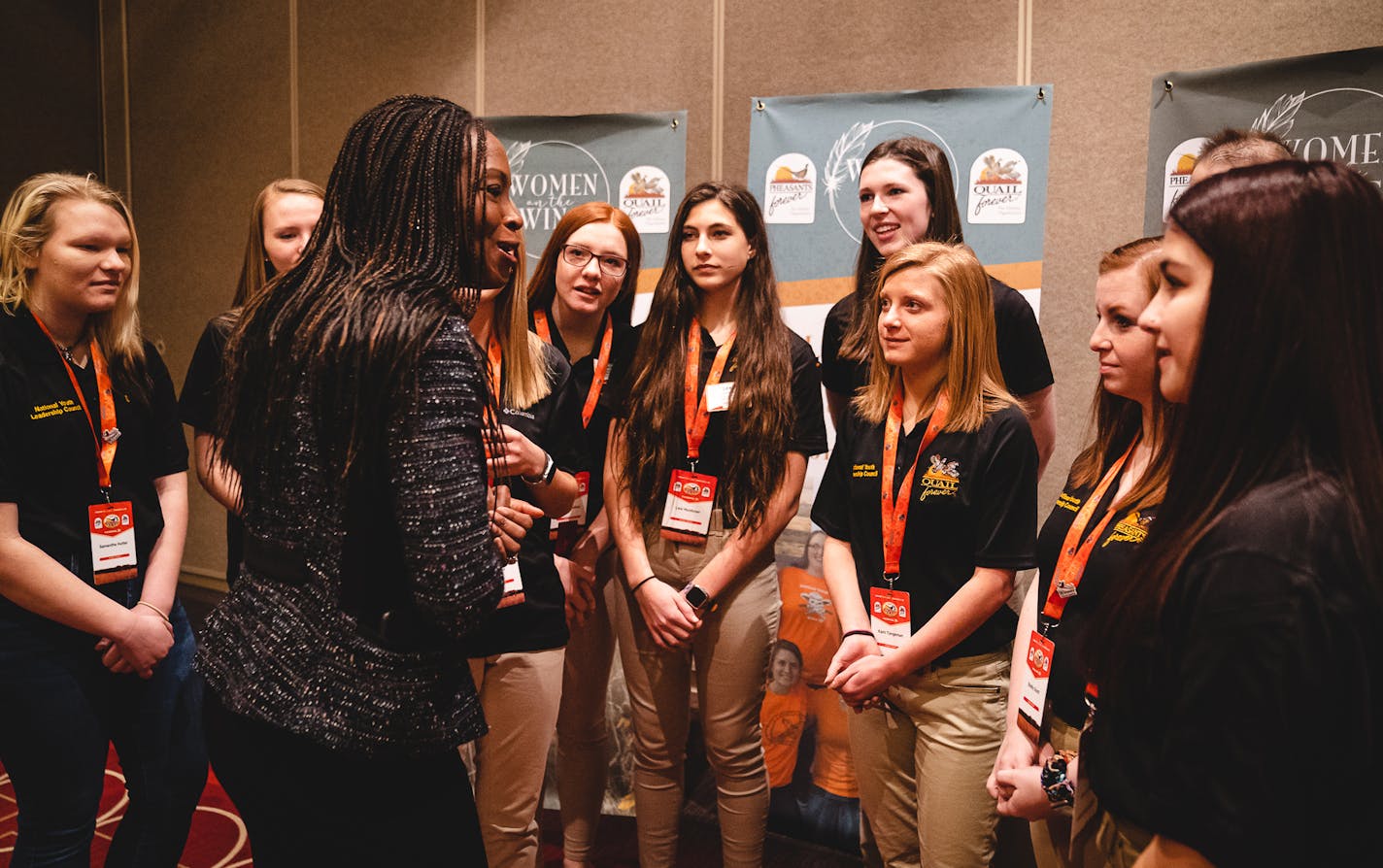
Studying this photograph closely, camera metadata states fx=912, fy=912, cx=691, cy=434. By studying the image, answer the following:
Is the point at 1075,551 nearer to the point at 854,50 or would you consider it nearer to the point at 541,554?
the point at 541,554

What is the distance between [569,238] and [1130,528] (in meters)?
1.60

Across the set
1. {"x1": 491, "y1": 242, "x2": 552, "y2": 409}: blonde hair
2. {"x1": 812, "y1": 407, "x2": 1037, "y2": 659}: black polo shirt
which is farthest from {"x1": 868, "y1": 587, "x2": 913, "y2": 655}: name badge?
{"x1": 491, "y1": 242, "x2": 552, "y2": 409}: blonde hair

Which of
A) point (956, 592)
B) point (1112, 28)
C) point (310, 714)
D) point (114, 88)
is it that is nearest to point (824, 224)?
point (1112, 28)

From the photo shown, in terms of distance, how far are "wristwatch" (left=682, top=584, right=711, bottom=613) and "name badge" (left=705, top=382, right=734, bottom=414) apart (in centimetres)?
44

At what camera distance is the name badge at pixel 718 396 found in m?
2.27

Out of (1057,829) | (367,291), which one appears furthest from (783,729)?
(367,291)

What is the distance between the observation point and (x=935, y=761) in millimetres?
1835

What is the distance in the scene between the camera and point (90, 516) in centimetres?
191

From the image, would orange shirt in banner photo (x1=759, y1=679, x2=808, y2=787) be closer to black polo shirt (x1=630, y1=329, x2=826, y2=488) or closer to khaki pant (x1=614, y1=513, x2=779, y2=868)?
khaki pant (x1=614, y1=513, x2=779, y2=868)

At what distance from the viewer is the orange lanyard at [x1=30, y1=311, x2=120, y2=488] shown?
6.33 ft

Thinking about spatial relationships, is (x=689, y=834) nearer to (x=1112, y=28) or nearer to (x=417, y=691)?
(x=417, y=691)

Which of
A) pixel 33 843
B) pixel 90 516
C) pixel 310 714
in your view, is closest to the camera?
pixel 310 714

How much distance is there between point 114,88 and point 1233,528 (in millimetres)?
5605

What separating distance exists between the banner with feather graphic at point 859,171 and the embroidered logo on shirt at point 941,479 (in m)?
1.13
